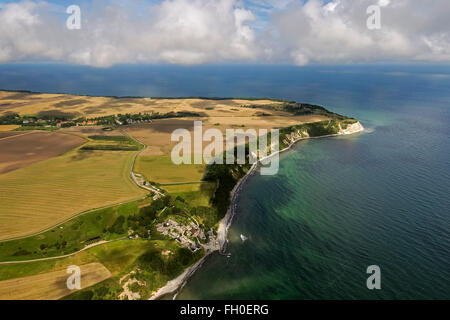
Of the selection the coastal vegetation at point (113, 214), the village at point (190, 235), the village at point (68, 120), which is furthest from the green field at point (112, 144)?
the village at point (190, 235)

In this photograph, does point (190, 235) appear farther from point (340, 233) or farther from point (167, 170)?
point (167, 170)

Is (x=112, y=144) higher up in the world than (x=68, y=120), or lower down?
lower down

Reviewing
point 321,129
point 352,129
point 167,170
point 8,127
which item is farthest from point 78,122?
point 352,129

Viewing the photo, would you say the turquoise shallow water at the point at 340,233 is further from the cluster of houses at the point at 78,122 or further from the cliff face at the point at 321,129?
the cluster of houses at the point at 78,122

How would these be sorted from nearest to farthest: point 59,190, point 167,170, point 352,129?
point 59,190 → point 167,170 → point 352,129

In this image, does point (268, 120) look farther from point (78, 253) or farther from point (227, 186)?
point (78, 253)

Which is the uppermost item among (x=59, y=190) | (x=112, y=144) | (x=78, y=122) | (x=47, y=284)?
(x=78, y=122)
